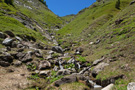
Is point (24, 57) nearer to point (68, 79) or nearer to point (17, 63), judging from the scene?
point (17, 63)

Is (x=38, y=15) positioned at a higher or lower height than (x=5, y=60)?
higher

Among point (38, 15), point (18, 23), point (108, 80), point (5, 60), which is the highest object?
Answer: point (38, 15)

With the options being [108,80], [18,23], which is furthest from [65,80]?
[18,23]

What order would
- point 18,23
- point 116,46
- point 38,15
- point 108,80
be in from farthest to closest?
point 38,15, point 18,23, point 116,46, point 108,80

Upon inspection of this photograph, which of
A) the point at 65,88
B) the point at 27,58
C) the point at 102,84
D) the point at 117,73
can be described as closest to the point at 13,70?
the point at 27,58

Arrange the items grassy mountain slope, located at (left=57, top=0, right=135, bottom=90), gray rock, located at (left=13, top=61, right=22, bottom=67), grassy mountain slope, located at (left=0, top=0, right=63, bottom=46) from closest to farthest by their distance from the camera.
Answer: grassy mountain slope, located at (left=57, top=0, right=135, bottom=90) → gray rock, located at (left=13, top=61, right=22, bottom=67) → grassy mountain slope, located at (left=0, top=0, right=63, bottom=46)

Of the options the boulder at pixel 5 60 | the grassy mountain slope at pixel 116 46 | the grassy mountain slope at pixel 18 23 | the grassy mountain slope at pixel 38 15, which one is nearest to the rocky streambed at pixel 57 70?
the boulder at pixel 5 60

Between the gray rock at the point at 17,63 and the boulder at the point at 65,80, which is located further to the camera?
the gray rock at the point at 17,63

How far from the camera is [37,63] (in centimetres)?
1983

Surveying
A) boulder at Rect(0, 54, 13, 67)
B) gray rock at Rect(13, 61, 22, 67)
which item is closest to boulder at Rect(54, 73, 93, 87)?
gray rock at Rect(13, 61, 22, 67)

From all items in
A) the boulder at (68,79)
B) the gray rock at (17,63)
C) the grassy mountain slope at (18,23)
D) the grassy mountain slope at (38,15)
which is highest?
the grassy mountain slope at (38,15)

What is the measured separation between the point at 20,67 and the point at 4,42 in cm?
946

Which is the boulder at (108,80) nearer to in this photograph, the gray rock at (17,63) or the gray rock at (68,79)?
the gray rock at (68,79)

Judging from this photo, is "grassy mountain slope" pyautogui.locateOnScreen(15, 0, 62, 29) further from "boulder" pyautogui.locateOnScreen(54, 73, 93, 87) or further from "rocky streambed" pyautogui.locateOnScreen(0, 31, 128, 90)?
"boulder" pyautogui.locateOnScreen(54, 73, 93, 87)
